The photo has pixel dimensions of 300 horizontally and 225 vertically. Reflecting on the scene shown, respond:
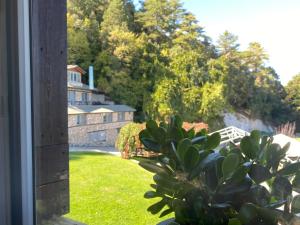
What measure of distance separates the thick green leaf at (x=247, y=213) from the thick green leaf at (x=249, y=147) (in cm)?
11

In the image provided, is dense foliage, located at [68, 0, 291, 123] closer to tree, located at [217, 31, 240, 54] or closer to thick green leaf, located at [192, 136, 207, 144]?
Result: tree, located at [217, 31, 240, 54]

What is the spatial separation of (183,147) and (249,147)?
15 centimetres

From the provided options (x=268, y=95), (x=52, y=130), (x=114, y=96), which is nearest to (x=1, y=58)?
(x=52, y=130)

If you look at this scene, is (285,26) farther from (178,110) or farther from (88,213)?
(88,213)

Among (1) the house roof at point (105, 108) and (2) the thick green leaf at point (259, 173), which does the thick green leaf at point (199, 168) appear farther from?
(1) the house roof at point (105, 108)

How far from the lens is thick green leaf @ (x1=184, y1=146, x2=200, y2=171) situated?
788mm

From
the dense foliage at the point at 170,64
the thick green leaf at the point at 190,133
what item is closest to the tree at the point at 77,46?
the dense foliage at the point at 170,64

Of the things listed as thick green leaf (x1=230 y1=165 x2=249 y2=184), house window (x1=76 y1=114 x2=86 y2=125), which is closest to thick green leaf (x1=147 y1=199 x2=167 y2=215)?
thick green leaf (x1=230 y1=165 x2=249 y2=184)

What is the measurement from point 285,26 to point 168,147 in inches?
17.1

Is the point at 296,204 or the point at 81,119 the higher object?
the point at 81,119

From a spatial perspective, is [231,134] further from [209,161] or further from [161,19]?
[161,19]

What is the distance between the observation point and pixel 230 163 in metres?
0.76

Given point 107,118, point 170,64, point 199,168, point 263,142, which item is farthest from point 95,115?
point 263,142

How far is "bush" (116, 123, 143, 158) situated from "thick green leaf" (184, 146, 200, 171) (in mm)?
259
